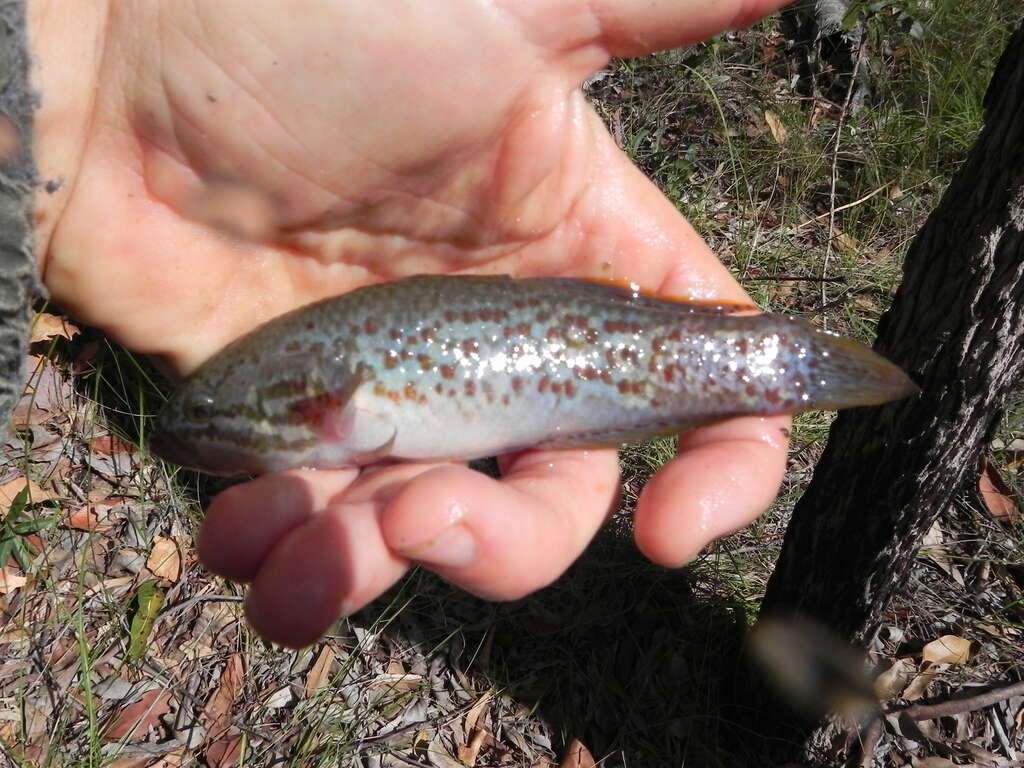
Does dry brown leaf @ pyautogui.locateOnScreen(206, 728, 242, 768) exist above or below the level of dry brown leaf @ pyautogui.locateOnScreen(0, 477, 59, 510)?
below

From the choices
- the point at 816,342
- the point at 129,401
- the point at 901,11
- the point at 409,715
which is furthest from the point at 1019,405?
the point at 129,401

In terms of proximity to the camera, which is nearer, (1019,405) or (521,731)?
(521,731)

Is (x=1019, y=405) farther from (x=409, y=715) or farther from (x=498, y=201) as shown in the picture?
(x=409, y=715)

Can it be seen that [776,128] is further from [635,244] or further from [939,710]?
[939,710]

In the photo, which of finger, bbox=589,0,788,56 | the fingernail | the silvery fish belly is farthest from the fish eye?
finger, bbox=589,0,788,56

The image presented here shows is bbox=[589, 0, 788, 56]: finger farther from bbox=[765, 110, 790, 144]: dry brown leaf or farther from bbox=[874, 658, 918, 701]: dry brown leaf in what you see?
bbox=[765, 110, 790, 144]: dry brown leaf
